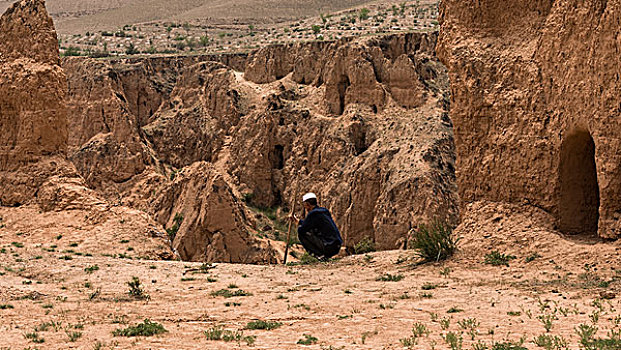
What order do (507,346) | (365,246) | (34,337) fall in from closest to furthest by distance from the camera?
(507,346) → (34,337) → (365,246)

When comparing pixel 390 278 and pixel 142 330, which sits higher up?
pixel 142 330

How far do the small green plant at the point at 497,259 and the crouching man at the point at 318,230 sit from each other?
276 cm

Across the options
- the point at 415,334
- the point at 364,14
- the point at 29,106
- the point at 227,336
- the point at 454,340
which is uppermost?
the point at 364,14

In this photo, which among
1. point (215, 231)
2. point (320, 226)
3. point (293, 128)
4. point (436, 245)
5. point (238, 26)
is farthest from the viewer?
point (238, 26)

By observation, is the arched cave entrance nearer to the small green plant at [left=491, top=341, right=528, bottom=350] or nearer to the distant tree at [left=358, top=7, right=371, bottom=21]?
the small green plant at [left=491, top=341, right=528, bottom=350]

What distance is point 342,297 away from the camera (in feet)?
32.9

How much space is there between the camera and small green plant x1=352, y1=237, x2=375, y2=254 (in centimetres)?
2920

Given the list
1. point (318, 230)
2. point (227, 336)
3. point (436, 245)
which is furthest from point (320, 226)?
point (227, 336)

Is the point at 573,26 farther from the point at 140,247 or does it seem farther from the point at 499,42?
the point at 140,247

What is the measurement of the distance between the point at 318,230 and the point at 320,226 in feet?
0.36

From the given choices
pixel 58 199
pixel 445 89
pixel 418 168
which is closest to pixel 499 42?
pixel 58 199

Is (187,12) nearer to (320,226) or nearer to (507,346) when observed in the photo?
(320,226)

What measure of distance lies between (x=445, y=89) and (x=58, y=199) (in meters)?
31.1

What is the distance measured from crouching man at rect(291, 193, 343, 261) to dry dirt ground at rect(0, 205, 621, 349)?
488mm
